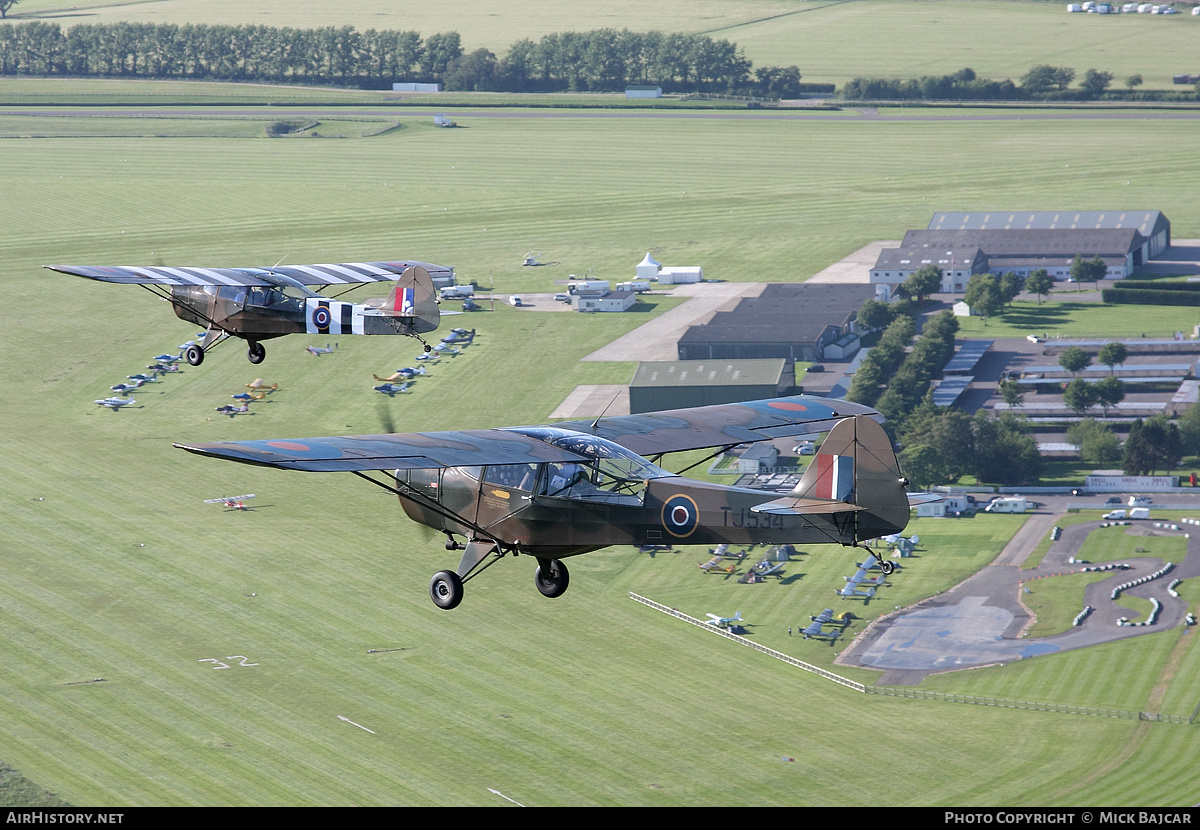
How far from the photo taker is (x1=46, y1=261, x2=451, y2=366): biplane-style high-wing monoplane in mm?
66500

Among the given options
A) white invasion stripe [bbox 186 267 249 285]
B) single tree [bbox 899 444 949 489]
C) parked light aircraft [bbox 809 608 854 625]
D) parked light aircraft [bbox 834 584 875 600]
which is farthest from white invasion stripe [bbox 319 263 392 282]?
single tree [bbox 899 444 949 489]

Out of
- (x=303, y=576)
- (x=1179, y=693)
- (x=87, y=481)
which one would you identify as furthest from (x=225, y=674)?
(x=1179, y=693)

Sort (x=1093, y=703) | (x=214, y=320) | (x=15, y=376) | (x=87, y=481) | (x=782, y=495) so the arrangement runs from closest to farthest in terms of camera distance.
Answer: (x=782, y=495), (x=214, y=320), (x=1093, y=703), (x=87, y=481), (x=15, y=376)

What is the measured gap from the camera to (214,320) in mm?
67062

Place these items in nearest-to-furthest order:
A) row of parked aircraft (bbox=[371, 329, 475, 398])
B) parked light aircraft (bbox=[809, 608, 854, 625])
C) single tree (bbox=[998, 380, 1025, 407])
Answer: parked light aircraft (bbox=[809, 608, 854, 625]) → row of parked aircraft (bbox=[371, 329, 475, 398]) → single tree (bbox=[998, 380, 1025, 407])

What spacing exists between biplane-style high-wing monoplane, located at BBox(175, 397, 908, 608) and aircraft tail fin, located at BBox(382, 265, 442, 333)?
23625mm

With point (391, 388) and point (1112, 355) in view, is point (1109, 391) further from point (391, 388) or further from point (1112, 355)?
point (391, 388)

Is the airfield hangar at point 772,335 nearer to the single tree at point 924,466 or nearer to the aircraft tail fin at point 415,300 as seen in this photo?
the single tree at point 924,466

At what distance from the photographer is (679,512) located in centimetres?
4528

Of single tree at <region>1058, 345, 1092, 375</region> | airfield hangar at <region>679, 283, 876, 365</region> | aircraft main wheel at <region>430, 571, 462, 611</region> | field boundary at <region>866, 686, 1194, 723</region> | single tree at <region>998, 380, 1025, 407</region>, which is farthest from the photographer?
airfield hangar at <region>679, 283, 876, 365</region>

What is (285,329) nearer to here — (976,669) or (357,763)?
(357,763)

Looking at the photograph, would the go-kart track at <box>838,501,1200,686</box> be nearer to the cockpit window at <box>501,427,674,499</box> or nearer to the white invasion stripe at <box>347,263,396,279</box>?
the white invasion stripe at <box>347,263,396,279</box>

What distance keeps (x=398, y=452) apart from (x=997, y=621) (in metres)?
95.9
